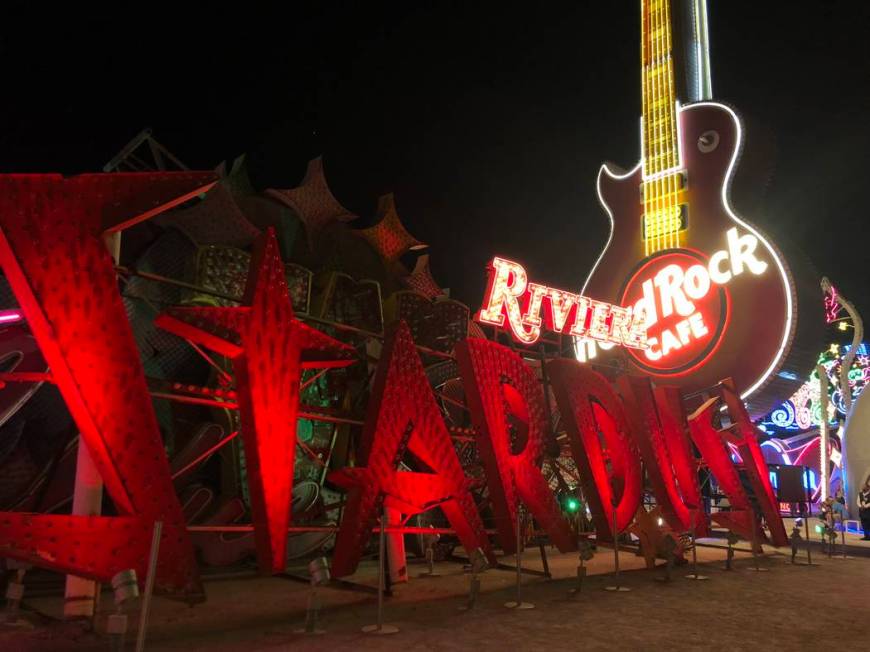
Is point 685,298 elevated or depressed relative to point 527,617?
elevated

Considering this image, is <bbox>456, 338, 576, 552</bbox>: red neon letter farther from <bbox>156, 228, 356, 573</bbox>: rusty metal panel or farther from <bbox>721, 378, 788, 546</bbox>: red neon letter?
<bbox>721, 378, 788, 546</bbox>: red neon letter

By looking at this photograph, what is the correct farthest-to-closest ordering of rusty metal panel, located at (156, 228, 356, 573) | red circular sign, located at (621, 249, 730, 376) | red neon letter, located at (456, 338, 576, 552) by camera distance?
red circular sign, located at (621, 249, 730, 376)
red neon letter, located at (456, 338, 576, 552)
rusty metal panel, located at (156, 228, 356, 573)

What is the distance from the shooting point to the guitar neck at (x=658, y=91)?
22.9 m

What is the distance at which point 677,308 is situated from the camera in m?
21.6

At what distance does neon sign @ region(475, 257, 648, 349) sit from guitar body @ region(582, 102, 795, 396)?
4.31ft

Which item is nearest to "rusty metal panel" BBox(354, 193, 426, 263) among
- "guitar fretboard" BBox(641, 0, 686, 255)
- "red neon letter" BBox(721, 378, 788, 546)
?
"guitar fretboard" BBox(641, 0, 686, 255)

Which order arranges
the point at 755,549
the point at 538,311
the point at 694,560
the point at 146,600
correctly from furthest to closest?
1. the point at 538,311
2. the point at 755,549
3. the point at 694,560
4. the point at 146,600

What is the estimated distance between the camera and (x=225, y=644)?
6398mm

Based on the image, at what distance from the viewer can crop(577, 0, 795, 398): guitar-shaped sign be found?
772 inches

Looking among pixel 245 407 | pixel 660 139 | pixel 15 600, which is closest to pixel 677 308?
pixel 660 139

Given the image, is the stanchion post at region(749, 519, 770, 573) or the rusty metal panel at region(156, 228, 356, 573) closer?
the rusty metal panel at region(156, 228, 356, 573)

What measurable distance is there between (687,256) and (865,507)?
10286 millimetres

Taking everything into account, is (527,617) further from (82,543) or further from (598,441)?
Answer: (598,441)

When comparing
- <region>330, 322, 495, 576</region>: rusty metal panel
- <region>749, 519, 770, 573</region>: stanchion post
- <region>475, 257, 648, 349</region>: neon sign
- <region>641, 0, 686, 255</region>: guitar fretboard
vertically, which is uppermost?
<region>641, 0, 686, 255</region>: guitar fretboard
